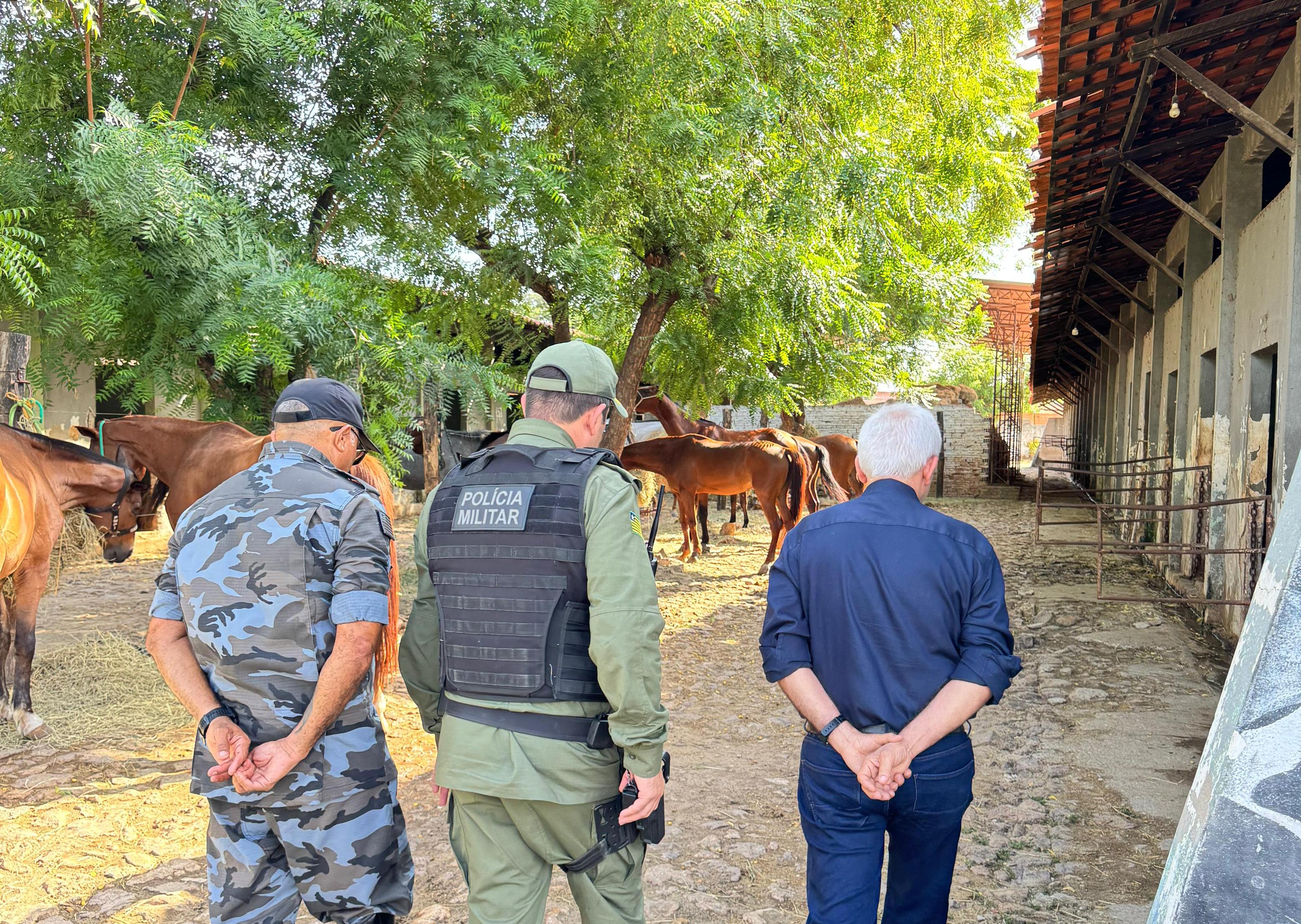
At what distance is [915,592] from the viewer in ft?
7.79

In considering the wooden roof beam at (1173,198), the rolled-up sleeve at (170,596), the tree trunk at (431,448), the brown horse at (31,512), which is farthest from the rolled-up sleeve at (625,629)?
the tree trunk at (431,448)

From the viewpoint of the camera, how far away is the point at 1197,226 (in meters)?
10.0

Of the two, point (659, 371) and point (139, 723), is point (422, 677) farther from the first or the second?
point (659, 371)

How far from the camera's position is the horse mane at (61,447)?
19.0 ft

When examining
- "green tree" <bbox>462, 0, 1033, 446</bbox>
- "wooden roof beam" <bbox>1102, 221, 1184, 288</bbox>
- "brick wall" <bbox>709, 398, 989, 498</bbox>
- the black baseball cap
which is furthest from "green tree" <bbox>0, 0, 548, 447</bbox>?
"brick wall" <bbox>709, 398, 989, 498</bbox>

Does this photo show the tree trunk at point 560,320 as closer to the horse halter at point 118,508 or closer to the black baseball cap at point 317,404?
the horse halter at point 118,508

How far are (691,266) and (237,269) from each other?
5.56 meters

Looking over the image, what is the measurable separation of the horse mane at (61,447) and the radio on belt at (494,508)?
475 centimetres

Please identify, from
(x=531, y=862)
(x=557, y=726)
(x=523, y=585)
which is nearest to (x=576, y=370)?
(x=523, y=585)

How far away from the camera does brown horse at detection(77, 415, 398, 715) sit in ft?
21.3

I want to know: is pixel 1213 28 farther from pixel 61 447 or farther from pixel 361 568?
pixel 61 447

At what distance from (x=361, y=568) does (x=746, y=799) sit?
2.87 m

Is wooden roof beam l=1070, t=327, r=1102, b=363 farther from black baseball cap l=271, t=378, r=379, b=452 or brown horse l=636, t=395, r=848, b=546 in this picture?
black baseball cap l=271, t=378, r=379, b=452

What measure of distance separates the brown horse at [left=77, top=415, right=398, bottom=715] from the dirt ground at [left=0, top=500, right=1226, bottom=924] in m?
1.34
